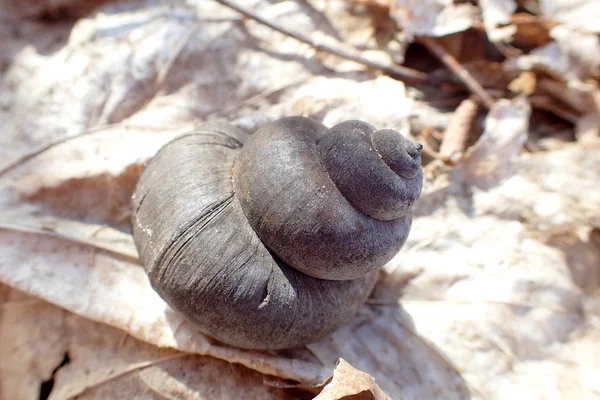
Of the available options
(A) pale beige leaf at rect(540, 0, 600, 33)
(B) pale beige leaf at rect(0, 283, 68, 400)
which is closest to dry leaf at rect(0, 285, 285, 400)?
(B) pale beige leaf at rect(0, 283, 68, 400)

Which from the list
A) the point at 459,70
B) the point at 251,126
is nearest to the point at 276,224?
the point at 251,126

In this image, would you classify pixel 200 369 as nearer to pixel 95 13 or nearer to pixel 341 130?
pixel 341 130

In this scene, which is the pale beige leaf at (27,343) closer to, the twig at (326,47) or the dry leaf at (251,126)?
the dry leaf at (251,126)

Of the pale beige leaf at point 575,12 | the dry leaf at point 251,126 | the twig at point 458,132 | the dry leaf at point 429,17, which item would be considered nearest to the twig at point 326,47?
the dry leaf at point 251,126

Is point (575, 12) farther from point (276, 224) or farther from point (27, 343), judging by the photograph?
point (27, 343)

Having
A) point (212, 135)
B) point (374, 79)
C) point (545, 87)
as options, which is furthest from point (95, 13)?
point (545, 87)

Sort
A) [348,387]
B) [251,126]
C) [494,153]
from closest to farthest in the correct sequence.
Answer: [348,387]
[251,126]
[494,153]

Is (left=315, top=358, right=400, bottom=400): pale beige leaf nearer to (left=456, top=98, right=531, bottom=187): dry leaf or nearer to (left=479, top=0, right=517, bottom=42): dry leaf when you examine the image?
(left=456, top=98, right=531, bottom=187): dry leaf
